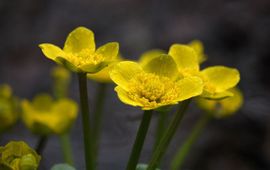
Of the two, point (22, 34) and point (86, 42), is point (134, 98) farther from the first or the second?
point (22, 34)

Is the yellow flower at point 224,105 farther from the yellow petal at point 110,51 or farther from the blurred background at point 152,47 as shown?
the blurred background at point 152,47

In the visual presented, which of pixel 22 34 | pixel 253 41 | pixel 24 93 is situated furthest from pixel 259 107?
pixel 22 34

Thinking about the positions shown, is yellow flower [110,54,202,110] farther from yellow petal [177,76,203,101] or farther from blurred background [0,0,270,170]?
blurred background [0,0,270,170]

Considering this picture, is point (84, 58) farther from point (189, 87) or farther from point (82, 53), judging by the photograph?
point (189, 87)

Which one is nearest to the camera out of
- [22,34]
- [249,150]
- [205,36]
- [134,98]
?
[134,98]

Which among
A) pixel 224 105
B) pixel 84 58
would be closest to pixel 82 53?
pixel 84 58

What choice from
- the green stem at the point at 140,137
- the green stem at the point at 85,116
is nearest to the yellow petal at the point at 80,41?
the green stem at the point at 85,116

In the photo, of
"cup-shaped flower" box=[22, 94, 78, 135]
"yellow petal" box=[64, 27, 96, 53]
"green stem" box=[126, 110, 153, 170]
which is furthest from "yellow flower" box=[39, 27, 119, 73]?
"cup-shaped flower" box=[22, 94, 78, 135]
